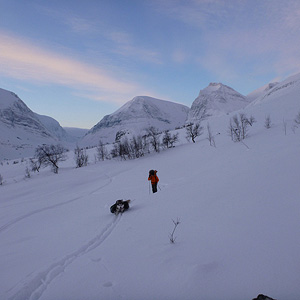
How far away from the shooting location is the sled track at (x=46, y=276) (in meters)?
2.51

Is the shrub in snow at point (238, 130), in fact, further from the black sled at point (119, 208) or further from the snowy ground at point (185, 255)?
the snowy ground at point (185, 255)

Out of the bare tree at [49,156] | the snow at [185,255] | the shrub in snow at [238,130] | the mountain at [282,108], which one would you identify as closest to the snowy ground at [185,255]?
the snow at [185,255]

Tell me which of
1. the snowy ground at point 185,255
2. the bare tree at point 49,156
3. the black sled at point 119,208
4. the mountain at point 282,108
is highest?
the mountain at point 282,108

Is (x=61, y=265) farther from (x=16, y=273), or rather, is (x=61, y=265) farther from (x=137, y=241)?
(x=137, y=241)

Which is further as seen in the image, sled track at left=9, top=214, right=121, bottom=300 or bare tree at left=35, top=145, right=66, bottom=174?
bare tree at left=35, top=145, right=66, bottom=174

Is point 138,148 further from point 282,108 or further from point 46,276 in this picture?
point 46,276

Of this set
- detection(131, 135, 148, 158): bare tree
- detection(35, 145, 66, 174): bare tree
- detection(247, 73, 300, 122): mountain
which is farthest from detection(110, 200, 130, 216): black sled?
detection(131, 135, 148, 158): bare tree

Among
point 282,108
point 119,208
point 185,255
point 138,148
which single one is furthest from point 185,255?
point 282,108

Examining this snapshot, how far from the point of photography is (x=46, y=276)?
2.85 m

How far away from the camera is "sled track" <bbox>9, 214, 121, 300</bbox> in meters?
2.51

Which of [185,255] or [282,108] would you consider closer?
[185,255]

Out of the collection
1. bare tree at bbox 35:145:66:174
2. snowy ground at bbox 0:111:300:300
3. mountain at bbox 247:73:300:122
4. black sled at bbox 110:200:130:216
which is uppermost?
mountain at bbox 247:73:300:122

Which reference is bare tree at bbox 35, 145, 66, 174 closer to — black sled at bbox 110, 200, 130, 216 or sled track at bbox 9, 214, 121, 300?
black sled at bbox 110, 200, 130, 216

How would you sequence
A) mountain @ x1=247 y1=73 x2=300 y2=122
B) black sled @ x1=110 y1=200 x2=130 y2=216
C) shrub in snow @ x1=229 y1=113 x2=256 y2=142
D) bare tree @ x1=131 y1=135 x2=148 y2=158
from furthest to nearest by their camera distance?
bare tree @ x1=131 y1=135 x2=148 y2=158 → mountain @ x1=247 y1=73 x2=300 y2=122 → shrub in snow @ x1=229 y1=113 x2=256 y2=142 → black sled @ x1=110 y1=200 x2=130 y2=216
